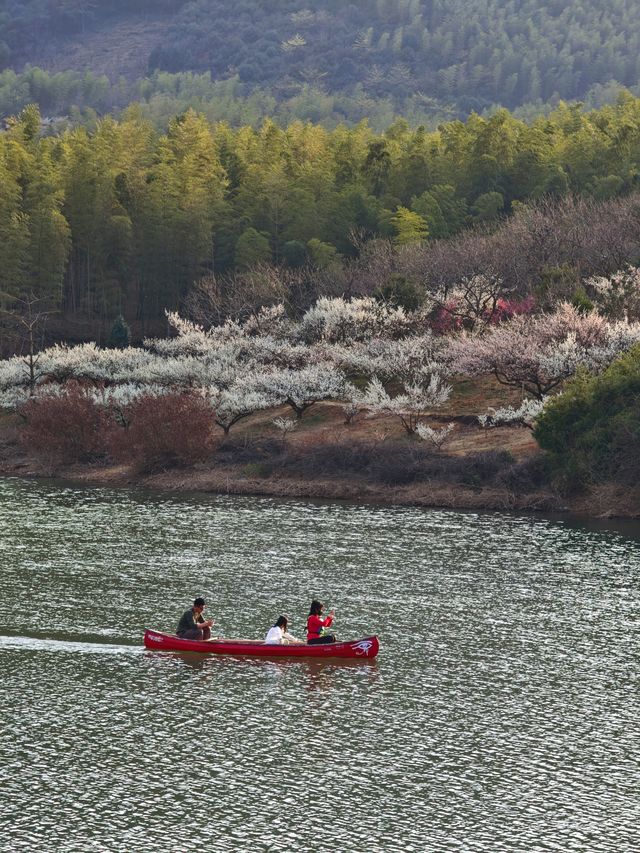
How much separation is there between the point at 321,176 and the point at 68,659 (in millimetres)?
93490

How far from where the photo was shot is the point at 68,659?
→ 34281 mm

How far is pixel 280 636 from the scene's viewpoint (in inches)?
1364

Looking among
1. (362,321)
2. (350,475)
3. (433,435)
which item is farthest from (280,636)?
(362,321)

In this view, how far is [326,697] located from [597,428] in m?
31.4

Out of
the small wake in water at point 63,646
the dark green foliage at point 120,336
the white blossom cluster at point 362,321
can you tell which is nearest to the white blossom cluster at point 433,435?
the white blossom cluster at point 362,321

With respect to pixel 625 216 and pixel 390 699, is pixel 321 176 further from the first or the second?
pixel 390 699

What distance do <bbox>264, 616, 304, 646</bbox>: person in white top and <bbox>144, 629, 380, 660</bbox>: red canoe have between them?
0.48ft

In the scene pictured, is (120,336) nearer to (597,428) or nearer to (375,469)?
(375,469)

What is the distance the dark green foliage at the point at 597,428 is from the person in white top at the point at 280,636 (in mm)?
27852

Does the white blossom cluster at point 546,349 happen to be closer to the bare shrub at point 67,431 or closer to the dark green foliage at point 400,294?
the dark green foliage at point 400,294

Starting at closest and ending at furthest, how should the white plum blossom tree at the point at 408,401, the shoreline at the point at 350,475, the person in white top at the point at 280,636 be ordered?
1. the person in white top at the point at 280,636
2. the shoreline at the point at 350,475
3. the white plum blossom tree at the point at 408,401

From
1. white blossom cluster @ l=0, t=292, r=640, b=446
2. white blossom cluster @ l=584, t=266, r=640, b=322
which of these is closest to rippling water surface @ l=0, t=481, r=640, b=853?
white blossom cluster @ l=0, t=292, r=640, b=446

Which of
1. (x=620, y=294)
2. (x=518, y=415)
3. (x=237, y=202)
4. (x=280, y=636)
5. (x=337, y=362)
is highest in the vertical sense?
(x=237, y=202)

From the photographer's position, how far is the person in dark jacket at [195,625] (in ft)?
115
